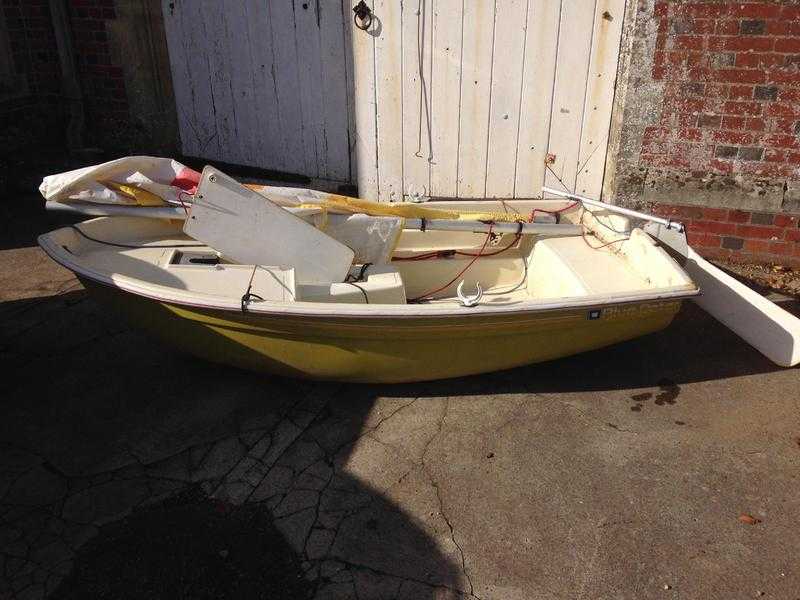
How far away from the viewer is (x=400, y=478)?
3.50 metres

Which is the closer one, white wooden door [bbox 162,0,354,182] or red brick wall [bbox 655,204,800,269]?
red brick wall [bbox 655,204,800,269]

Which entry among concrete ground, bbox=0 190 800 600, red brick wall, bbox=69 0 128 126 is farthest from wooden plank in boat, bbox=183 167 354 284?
red brick wall, bbox=69 0 128 126

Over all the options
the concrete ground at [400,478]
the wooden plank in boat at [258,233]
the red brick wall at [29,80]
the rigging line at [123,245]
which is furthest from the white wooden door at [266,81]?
the concrete ground at [400,478]

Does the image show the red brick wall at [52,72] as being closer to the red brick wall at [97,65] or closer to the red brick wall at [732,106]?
the red brick wall at [97,65]

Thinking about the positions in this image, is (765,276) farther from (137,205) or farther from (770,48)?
(137,205)

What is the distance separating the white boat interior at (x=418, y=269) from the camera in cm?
380

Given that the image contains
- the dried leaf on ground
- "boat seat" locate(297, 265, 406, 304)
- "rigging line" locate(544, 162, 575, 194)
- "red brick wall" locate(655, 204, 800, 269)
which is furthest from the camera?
"rigging line" locate(544, 162, 575, 194)

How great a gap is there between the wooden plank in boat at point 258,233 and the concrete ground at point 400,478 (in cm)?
72

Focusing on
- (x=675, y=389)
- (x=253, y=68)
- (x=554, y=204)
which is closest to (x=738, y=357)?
(x=675, y=389)

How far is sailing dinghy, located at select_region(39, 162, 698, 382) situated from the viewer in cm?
371

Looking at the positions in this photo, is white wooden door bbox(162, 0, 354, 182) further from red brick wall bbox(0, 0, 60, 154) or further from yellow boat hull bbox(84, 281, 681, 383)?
yellow boat hull bbox(84, 281, 681, 383)

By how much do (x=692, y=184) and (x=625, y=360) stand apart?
1.65m

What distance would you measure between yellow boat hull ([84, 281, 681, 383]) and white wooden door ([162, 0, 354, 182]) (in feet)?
9.50

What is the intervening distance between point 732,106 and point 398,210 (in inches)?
99.3
